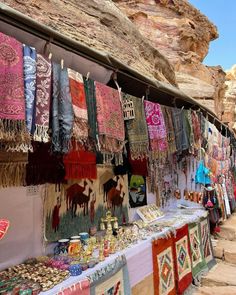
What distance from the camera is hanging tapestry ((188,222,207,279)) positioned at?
15.8 feet

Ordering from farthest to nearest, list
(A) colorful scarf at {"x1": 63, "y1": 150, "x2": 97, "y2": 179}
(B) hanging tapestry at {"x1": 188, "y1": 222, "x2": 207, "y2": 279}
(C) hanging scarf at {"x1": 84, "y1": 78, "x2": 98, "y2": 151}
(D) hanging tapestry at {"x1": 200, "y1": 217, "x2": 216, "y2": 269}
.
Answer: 1. (D) hanging tapestry at {"x1": 200, "y1": 217, "x2": 216, "y2": 269}
2. (B) hanging tapestry at {"x1": 188, "y1": 222, "x2": 207, "y2": 279}
3. (A) colorful scarf at {"x1": 63, "y1": 150, "x2": 97, "y2": 179}
4. (C) hanging scarf at {"x1": 84, "y1": 78, "x2": 98, "y2": 151}

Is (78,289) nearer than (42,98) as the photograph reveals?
No

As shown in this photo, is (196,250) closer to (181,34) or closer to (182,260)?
(182,260)

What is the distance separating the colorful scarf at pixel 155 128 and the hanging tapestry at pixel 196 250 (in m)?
1.83

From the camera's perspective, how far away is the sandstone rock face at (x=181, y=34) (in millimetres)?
15617

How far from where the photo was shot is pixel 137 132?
3.29 metres

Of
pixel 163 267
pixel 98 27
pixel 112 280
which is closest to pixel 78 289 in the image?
pixel 112 280

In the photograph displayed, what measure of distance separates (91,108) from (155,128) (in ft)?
4.22

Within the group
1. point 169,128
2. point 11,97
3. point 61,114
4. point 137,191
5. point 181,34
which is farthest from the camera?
point 181,34

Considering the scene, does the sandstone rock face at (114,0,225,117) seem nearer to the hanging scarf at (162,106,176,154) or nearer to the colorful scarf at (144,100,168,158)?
the hanging scarf at (162,106,176,154)

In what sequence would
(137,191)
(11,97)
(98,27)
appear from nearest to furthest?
(11,97), (137,191), (98,27)

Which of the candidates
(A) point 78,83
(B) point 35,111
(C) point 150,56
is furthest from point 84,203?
(C) point 150,56

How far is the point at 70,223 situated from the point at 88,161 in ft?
2.36

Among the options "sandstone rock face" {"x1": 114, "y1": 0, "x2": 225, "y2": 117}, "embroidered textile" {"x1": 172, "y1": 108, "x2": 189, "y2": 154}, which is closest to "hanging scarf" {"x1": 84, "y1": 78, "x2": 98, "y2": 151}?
"embroidered textile" {"x1": 172, "y1": 108, "x2": 189, "y2": 154}
